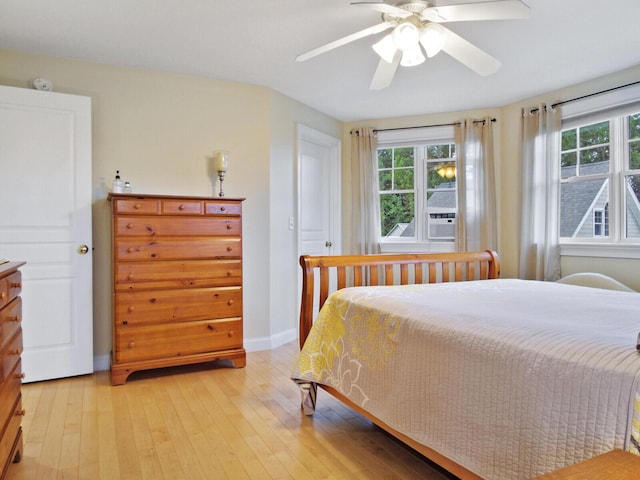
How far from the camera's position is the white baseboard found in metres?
3.13

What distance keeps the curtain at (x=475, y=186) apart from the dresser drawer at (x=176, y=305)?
241 cm

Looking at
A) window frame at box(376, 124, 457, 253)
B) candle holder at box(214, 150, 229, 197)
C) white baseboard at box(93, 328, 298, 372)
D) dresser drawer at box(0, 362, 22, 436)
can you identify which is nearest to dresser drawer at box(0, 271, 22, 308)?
dresser drawer at box(0, 362, 22, 436)

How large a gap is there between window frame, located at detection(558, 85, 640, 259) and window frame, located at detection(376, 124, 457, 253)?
1.32 meters

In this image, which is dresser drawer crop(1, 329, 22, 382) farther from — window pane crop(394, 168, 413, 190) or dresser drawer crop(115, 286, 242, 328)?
window pane crop(394, 168, 413, 190)

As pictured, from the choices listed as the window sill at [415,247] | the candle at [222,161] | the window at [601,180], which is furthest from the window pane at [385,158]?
the candle at [222,161]

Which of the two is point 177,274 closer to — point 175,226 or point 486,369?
point 175,226

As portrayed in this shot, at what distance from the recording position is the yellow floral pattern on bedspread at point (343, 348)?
1.80 metres

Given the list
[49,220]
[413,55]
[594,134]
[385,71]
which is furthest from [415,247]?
[49,220]

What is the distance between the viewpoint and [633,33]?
2.72 m

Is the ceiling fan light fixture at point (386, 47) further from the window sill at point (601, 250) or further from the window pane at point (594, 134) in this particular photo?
the window sill at point (601, 250)

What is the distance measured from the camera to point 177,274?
2.99 m

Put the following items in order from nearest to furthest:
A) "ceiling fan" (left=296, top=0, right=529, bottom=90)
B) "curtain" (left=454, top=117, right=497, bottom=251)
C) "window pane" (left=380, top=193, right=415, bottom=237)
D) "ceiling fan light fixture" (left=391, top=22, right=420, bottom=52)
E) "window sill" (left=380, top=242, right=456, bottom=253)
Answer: "ceiling fan" (left=296, top=0, right=529, bottom=90) → "ceiling fan light fixture" (left=391, top=22, right=420, bottom=52) → "curtain" (left=454, top=117, right=497, bottom=251) → "window sill" (left=380, top=242, right=456, bottom=253) → "window pane" (left=380, top=193, right=415, bottom=237)

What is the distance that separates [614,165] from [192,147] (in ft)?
11.3

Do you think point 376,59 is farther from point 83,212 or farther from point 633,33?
point 83,212
